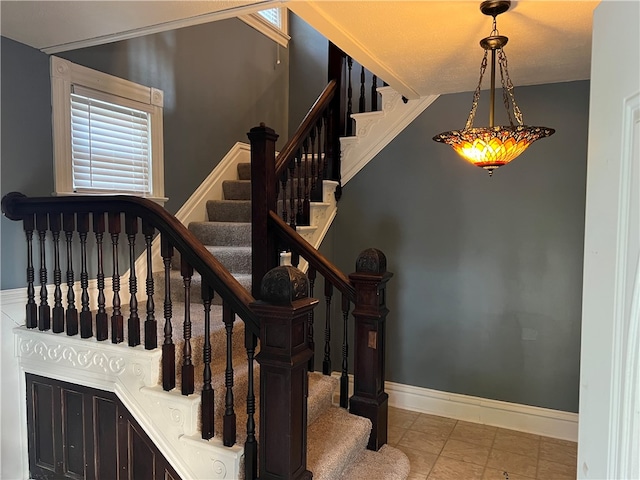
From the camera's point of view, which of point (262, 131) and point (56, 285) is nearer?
point (56, 285)

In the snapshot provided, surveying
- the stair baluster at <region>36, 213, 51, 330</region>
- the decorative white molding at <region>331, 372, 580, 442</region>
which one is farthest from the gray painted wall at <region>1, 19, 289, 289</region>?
the decorative white molding at <region>331, 372, 580, 442</region>

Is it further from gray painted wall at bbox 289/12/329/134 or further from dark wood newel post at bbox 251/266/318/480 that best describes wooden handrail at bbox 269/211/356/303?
gray painted wall at bbox 289/12/329/134

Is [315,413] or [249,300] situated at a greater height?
[249,300]

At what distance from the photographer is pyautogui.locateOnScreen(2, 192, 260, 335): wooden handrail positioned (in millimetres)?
1748

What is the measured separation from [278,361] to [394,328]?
2.04 meters

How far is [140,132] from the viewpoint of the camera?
2.94m

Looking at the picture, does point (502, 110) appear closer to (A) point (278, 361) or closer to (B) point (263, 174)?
(B) point (263, 174)

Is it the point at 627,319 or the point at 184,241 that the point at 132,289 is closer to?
the point at 184,241

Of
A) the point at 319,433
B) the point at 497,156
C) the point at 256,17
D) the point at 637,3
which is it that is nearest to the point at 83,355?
the point at 319,433

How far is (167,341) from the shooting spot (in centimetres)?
189

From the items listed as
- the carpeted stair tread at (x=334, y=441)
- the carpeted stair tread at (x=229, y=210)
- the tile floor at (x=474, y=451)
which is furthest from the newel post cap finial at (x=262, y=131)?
the tile floor at (x=474, y=451)

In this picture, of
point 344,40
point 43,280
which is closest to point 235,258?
point 43,280

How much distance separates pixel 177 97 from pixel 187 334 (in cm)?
210

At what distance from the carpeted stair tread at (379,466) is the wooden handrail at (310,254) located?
0.89m
